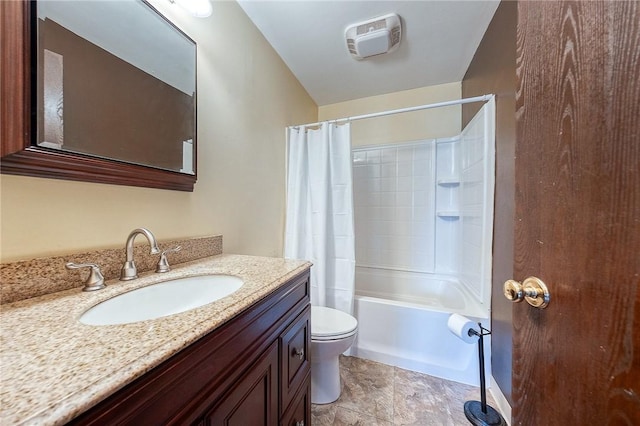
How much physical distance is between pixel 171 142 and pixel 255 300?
807 millimetres

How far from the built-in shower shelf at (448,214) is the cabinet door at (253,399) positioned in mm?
2093

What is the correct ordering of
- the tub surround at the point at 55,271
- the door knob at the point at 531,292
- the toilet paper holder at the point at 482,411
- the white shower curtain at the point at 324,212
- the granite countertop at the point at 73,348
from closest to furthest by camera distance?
the granite countertop at the point at 73,348 → the door knob at the point at 531,292 → the tub surround at the point at 55,271 → the toilet paper holder at the point at 482,411 → the white shower curtain at the point at 324,212

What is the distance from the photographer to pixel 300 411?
98cm

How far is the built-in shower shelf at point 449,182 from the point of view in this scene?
2.25 meters

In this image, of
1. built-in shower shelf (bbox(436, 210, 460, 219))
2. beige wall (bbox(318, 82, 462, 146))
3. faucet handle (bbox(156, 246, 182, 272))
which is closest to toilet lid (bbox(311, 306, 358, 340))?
faucet handle (bbox(156, 246, 182, 272))

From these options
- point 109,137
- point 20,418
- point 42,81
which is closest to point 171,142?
point 109,137

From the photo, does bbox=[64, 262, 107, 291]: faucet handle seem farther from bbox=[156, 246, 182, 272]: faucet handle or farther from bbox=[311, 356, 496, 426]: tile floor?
bbox=[311, 356, 496, 426]: tile floor

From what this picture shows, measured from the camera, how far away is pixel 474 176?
1855 millimetres

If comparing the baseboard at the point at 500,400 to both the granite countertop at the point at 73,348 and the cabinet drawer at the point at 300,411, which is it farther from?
the granite countertop at the point at 73,348

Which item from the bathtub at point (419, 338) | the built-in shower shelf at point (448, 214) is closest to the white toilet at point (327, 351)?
the bathtub at point (419, 338)

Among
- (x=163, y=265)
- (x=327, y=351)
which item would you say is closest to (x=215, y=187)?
(x=163, y=265)

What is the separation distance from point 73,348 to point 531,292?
873 millimetres

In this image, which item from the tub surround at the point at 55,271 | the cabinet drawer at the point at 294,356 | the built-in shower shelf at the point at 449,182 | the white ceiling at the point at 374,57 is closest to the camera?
the tub surround at the point at 55,271

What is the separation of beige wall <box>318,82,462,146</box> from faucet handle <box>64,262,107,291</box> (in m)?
2.48
